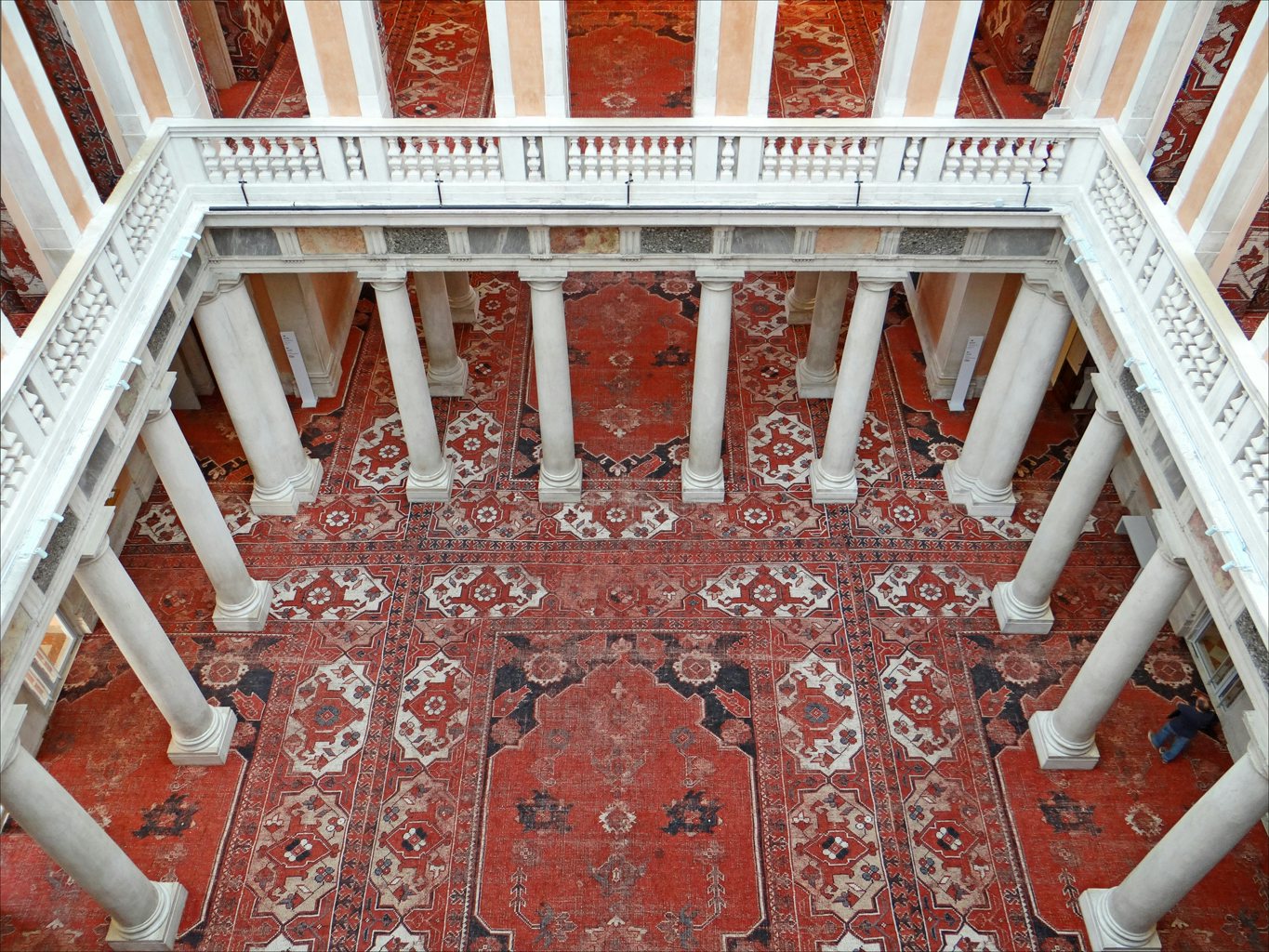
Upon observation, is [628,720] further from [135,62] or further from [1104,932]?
[135,62]

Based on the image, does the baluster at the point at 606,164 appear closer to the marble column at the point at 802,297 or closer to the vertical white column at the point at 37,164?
the vertical white column at the point at 37,164

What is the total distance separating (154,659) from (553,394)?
461cm

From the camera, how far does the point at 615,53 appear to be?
1606 cm

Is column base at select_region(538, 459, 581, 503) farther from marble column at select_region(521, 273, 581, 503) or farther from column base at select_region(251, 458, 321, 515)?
column base at select_region(251, 458, 321, 515)

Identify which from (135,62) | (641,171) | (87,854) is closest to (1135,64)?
(641,171)

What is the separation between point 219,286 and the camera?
10398 millimetres

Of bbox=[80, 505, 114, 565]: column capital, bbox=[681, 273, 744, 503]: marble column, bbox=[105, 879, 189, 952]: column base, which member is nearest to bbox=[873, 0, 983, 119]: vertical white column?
bbox=[681, 273, 744, 503]: marble column

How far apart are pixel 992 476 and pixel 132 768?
351 inches

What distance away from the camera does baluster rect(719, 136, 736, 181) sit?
9.54 metres

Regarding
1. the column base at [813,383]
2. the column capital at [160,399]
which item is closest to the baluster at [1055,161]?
the column base at [813,383]

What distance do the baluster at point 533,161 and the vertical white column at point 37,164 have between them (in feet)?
11.2

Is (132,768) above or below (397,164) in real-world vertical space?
below

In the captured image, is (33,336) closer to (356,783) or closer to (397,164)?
(397,164)

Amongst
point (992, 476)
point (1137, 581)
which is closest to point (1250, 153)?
point (1137, 581)
